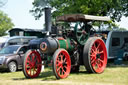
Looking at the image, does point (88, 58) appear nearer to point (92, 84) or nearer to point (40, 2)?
point (92, 84)

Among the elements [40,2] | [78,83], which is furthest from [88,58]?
[40,2]

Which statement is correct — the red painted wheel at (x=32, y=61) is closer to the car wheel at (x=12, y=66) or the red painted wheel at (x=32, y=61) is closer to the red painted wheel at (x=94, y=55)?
the red painted wheel at (x=94, y=55)

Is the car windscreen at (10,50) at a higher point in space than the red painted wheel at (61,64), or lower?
higher

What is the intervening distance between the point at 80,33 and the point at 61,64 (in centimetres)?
213

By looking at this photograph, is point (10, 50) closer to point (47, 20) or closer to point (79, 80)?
point (47, 20)

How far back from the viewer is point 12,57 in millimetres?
13117

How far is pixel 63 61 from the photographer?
9523 mm

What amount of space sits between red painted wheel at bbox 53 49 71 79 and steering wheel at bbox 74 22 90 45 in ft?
4.30

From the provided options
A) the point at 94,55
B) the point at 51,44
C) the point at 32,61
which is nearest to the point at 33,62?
the point at 32,61

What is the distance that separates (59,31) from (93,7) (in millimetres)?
10141

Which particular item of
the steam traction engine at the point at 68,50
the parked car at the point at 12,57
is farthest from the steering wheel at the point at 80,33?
the parked car at the point at 12,57

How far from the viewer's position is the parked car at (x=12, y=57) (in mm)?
12797

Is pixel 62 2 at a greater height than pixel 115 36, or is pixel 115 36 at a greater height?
pixel 62 2

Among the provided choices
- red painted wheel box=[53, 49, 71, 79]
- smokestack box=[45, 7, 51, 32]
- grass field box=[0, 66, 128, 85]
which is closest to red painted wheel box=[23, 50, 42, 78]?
grass field box=[0, 66, 128, 85]
